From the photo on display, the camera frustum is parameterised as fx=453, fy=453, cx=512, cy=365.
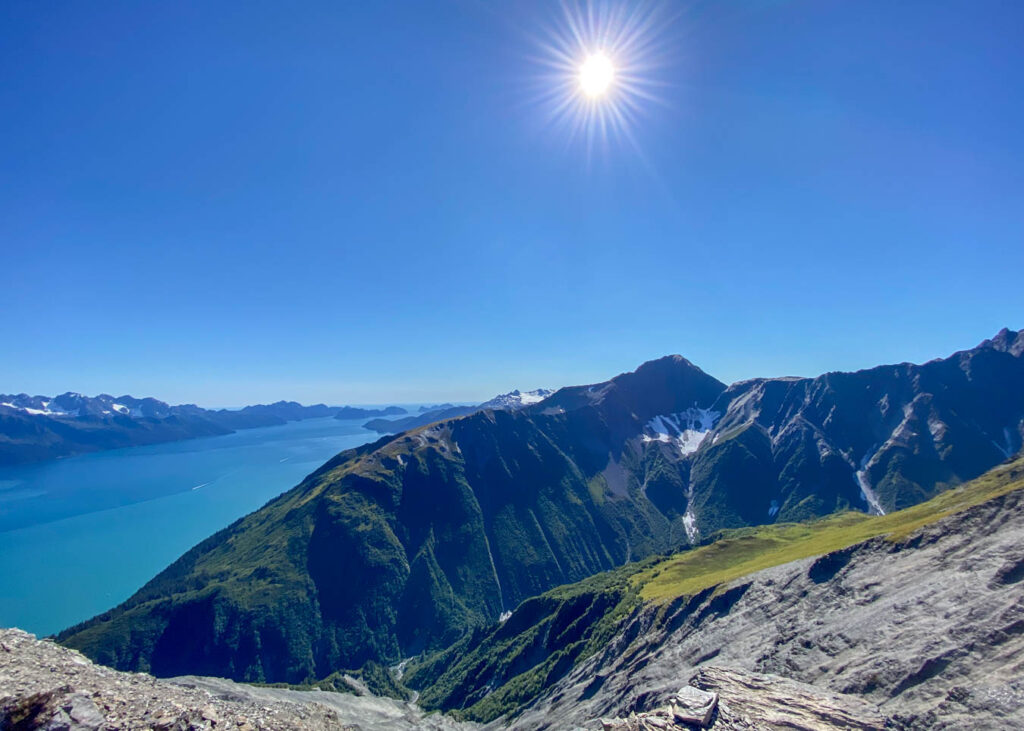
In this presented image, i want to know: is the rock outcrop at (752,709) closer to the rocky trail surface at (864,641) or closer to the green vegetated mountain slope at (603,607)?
the rocky trail surface at (864,641)

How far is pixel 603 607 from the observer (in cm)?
11200

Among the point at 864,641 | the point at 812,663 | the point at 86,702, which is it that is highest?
the point at 86,702

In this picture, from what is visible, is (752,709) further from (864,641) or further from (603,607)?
(603,607)

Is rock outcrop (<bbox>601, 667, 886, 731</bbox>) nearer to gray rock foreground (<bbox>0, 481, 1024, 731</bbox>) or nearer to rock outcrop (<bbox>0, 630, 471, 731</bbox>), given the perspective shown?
gray rock foreground (<bbox>0, 481, 1024, 731</bbox>)

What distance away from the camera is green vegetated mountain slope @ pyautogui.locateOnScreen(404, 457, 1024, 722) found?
8506 centimetres

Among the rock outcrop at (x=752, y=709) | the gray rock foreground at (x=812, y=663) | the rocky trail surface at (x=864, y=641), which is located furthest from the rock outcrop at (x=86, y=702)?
the rocky trail surface at (x=864, y=641)

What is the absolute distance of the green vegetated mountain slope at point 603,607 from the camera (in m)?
85.1

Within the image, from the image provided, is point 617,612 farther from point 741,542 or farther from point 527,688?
point 741,542

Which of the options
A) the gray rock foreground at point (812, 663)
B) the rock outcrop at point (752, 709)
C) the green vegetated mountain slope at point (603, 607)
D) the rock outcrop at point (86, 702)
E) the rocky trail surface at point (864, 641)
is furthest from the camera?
the green vegetated mountain slope at point (603, 607)

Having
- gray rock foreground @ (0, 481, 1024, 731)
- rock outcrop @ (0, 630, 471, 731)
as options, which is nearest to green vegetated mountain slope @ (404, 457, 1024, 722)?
gray rock foreground @ (0, 481, 1024, 731)

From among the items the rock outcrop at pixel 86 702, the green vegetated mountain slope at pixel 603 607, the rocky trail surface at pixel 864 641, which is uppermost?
the rock outcrop at pixel 86 702

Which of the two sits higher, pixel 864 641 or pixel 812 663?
pixel 864 641

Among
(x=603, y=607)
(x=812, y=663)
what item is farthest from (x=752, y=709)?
(x=603, y=607)

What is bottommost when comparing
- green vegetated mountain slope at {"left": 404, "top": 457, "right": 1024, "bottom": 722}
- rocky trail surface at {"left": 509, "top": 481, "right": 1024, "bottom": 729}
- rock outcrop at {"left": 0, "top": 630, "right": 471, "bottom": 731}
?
green vegetated mountain slope at {"left": 404, "top": 457, "right": 1024, "bottom": 722}
